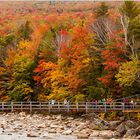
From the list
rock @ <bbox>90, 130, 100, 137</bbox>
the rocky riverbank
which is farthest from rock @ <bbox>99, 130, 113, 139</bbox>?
rock @ <bbox>90, 130, 100, 137</bbox>

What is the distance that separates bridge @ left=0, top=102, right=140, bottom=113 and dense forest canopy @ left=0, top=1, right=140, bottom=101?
4.04 feet

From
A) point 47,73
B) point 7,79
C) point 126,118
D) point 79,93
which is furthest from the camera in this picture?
point 7,79

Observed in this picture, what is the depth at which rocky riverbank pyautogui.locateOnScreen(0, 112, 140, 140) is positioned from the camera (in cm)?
4112

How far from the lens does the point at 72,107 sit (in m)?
53.1

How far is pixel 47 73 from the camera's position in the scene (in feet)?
196

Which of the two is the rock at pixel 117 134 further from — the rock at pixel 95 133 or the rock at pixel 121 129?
the rock at pixel 95 133

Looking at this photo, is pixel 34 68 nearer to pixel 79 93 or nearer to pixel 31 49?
pixel 31 49

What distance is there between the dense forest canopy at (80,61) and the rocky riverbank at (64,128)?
4.07 meters

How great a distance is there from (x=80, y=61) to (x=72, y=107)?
4.81 meters

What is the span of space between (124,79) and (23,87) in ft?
56.4

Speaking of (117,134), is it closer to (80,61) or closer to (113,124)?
(113,124)

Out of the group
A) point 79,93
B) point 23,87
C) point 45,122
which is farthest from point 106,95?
point 23,87

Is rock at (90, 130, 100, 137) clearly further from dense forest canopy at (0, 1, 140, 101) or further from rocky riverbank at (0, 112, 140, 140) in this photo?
dense forest canopy at (0, 1, 140, 101)

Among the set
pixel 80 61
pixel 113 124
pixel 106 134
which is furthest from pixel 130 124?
pixel 80 61
